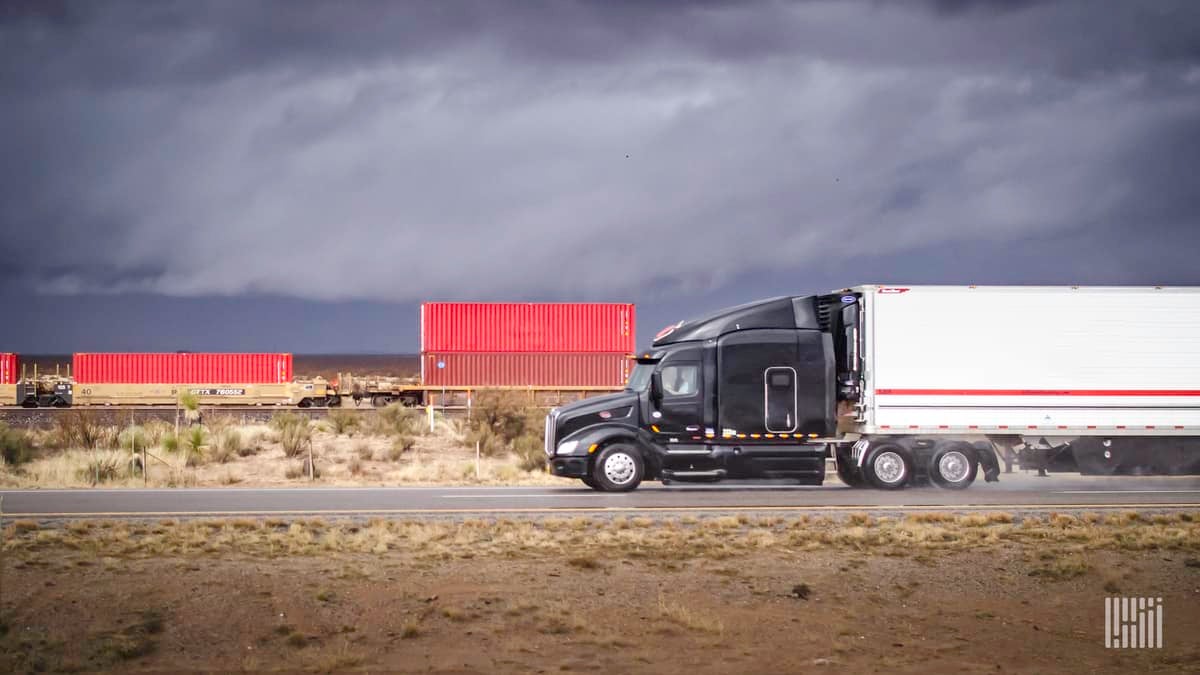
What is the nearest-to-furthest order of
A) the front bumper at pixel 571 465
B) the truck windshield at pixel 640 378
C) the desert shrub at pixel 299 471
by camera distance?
the front bumper at pixel 571 465 < the truck windshield at pixel 640 378 < the desert shrub at pixel 299 471

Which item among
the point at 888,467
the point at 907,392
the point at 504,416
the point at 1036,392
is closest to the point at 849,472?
the point at 888,467

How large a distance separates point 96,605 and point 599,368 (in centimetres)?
3876

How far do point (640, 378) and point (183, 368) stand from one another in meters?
39.7

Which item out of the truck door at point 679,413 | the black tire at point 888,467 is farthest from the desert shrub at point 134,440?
the black tire at point 888,467

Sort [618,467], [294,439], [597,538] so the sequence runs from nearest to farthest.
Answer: [597,538] → [618,467] → [294,439]

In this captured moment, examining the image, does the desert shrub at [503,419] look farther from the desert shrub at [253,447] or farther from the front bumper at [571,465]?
the front bumper at [571,465]

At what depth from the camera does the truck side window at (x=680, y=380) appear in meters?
20.2

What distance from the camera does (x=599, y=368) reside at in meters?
48.3

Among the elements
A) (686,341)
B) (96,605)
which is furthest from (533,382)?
(96,605)

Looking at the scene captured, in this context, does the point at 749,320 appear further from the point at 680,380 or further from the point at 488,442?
the point at 488,442

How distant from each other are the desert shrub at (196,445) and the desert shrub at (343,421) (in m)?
4.77

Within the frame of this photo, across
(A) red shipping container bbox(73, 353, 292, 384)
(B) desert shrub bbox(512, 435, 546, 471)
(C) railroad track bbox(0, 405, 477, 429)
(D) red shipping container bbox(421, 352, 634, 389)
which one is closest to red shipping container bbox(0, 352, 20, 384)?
(A) red shipping container bbox(73, 353, 292, 384)

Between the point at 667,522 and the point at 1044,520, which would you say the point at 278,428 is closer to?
the point at 667,522

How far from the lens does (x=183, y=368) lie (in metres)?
53.7
